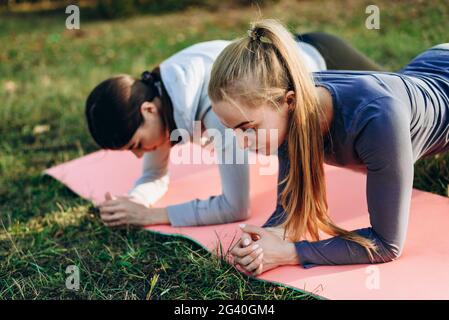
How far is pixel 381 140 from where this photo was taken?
1659mm

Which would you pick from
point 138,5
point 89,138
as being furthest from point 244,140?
point 138,5

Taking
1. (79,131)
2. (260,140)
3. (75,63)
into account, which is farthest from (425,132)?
(75,63)

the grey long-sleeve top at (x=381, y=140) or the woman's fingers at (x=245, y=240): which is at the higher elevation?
the grey long-sleeve top at (x=381, y=140)

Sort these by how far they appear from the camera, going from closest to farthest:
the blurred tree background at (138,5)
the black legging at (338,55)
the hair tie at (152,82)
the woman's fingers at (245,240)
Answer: the woman's fingers at (245,240) → the hair tie at (152,82) → the black legging at (338,55) → the blurred tree background at (138,5)

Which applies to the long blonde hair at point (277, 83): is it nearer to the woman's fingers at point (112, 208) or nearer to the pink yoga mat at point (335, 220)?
the pink yoga mat at point (335, 220)

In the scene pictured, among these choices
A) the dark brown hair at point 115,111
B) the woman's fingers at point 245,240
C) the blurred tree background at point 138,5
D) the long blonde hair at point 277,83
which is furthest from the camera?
the blurred tree background at point 138,5

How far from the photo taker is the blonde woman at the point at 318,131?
1662mm

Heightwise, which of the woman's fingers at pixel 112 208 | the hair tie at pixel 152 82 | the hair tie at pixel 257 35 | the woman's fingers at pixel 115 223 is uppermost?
the hair tie at pixel 257 35

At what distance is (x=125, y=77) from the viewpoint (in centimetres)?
218

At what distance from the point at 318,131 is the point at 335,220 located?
602 millimetres

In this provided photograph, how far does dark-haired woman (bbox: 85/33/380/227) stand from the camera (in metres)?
2.11

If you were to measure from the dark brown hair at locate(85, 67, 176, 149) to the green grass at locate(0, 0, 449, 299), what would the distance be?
1.33 feet
